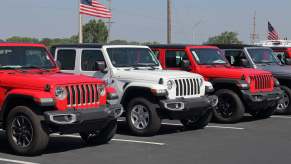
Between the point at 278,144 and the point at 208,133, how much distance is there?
1.84 metres

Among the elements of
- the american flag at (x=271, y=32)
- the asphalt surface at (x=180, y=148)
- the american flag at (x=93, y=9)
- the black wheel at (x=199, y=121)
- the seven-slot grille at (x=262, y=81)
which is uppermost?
the american flag at (x=93, y=9)

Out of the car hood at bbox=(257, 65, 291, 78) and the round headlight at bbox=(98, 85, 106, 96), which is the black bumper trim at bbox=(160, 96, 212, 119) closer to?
the round headlight at bbox=(98, 85, 106, 96)

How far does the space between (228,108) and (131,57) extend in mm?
2779

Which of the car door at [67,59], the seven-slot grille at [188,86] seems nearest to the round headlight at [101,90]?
the seven-slot grille at [188,86]

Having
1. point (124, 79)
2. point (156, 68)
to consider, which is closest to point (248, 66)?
point (156, 68)

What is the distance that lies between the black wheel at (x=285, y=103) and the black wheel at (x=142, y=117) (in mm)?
5488

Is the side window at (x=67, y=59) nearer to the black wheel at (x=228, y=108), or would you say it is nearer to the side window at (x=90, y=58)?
the side window at (x=90, y=58)

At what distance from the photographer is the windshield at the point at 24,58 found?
984cm

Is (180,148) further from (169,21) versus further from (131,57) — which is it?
(169,21)

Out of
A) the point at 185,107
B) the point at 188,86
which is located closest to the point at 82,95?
the point at 185,107

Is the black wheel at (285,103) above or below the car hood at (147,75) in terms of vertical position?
below

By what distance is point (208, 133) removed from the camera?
11.8 meters

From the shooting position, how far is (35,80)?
892cm

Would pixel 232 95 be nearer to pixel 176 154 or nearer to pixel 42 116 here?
pixel 176 154
